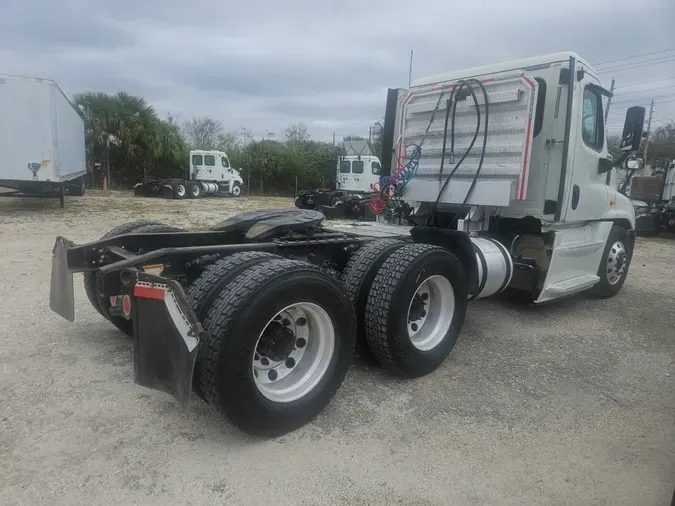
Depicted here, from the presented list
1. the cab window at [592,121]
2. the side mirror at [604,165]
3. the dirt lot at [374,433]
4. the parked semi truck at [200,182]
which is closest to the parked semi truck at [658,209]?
the side mirror at [604,165]

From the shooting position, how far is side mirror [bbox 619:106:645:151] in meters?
5.34

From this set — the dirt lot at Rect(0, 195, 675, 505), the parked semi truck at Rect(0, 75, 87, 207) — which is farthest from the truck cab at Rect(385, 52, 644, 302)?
the parked semi truck at Rect(0, 75, 87, 207)

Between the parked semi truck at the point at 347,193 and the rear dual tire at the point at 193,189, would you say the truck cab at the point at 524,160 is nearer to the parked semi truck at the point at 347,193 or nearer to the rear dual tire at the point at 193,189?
the parked semi truck at the point at 347,193

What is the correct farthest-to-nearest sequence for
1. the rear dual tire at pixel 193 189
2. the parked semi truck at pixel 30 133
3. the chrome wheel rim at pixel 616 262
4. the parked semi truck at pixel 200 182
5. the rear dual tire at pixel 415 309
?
the rear dual tire at pixel 193 189 < the parked semi truck at pixel 200 182 < the parked semi truck at pixel 30 133 < the chrome wheel rim at pixel 616 262 < the rear dual tire at pixel 415 309

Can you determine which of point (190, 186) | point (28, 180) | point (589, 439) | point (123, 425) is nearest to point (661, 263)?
point (589, 439)

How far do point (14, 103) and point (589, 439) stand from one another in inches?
625

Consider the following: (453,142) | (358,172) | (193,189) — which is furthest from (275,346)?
(193,189)

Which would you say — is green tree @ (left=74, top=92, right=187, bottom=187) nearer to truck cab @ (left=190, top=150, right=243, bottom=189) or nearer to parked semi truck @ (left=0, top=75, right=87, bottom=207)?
truck cab @ (left=190, top=150, right=243, bottom=189)

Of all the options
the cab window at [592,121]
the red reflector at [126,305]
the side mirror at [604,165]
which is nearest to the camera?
the red reflector at [126,305]

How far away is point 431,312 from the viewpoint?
434cm

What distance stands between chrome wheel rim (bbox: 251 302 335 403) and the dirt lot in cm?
30

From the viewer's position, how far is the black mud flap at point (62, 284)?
12.2 ft

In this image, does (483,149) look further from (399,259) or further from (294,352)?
(294,352)

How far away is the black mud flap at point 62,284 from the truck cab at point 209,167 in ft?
84.1
